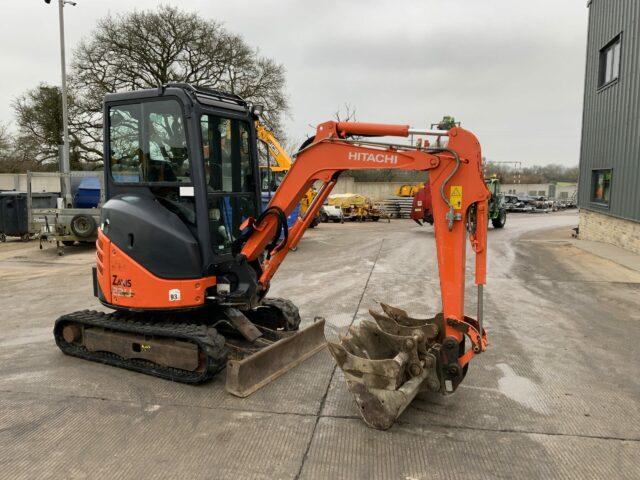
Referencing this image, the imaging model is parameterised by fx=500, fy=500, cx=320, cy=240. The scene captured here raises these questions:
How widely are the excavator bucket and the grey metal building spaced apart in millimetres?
12307

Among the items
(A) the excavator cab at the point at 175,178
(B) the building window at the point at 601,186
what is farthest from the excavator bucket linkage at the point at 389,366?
(B) the building window at the point at 601,186

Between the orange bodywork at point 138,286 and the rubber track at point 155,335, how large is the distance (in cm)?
23

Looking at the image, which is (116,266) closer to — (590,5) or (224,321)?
(224,321)

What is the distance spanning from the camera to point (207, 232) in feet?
16.5

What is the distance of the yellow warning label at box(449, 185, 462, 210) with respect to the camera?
14.4 ft

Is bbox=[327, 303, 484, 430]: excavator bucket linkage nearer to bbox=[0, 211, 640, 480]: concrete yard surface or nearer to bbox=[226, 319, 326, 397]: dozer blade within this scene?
bbox=[0, 211, 640, 480]: concrete yard surface

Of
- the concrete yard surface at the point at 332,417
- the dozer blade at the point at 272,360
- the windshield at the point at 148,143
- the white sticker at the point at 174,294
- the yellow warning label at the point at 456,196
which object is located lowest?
the concrete yard surface at the point at 332,417

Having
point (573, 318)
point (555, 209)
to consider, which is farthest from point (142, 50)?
point (555, 209)

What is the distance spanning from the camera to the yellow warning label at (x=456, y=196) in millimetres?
4375

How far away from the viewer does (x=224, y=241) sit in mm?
5309

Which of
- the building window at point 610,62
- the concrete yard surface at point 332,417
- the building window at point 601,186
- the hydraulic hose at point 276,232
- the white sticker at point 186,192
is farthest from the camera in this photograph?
the building window at point 601,186

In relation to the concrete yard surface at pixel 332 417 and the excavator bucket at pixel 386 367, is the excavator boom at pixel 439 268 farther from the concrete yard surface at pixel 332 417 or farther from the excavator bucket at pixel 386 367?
the concrete yard surface at pixel 332 417

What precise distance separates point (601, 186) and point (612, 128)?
234cm

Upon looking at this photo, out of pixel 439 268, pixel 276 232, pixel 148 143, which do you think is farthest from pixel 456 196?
pixel 148 143
